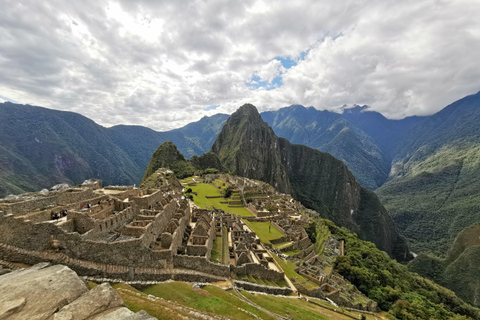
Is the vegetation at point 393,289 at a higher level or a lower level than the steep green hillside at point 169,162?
lower

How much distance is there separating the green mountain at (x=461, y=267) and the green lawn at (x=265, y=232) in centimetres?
8439

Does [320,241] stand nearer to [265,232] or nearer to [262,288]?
[265,232]

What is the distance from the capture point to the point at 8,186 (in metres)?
110

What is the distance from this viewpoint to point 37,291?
416 inches

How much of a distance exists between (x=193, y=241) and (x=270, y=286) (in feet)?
36.9

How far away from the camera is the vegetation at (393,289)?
4253 centimetres

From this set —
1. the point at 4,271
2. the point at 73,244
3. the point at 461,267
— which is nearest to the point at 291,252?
the point at 73,244

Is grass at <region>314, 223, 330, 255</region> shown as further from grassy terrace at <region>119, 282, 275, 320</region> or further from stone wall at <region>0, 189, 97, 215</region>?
stone wall at <region>0, 189, 97, 215</region>

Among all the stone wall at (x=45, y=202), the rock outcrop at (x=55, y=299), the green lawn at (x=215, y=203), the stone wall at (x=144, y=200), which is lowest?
the green lawn at (x=215, y=203)

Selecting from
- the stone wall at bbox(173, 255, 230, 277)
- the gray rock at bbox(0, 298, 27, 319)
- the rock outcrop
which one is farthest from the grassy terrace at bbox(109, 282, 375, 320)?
the gray rock at bbox(0, 298, 27, 319)

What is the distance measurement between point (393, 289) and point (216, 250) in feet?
152

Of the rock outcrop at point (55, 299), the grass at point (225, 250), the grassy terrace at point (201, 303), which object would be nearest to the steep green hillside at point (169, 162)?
the grass at point (225, 250)

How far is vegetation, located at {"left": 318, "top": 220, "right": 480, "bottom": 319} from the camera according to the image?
42.5 metres

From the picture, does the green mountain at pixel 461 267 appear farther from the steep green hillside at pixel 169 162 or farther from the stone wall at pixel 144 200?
the steep green hillside at pixel 169 162
